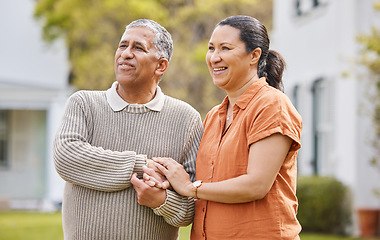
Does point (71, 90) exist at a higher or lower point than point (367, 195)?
higher

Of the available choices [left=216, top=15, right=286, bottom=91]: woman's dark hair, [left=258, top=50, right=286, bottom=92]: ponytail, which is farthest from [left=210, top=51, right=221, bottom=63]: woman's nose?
[left=258, top=50, right=286, bottom=92]: ponytail

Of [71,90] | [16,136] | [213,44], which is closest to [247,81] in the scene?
[213,44]

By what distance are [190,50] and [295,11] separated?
919cm

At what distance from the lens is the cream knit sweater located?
11.7 feet

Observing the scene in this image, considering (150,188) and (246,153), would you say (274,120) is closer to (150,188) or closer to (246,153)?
(246,153)

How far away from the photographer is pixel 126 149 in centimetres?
373

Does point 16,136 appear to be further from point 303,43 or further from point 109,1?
point 303,43

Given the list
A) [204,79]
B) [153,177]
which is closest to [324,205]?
[153,177]

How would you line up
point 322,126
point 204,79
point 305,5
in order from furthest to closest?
point 204,79 → point 305,5 → point 322,126

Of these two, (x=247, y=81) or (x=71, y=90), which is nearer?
(x=247, y=81)

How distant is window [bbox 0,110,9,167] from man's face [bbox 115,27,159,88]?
1611cm

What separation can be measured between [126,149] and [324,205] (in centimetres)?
778

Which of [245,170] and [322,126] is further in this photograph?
[322,126]

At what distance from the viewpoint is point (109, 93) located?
3816mm
